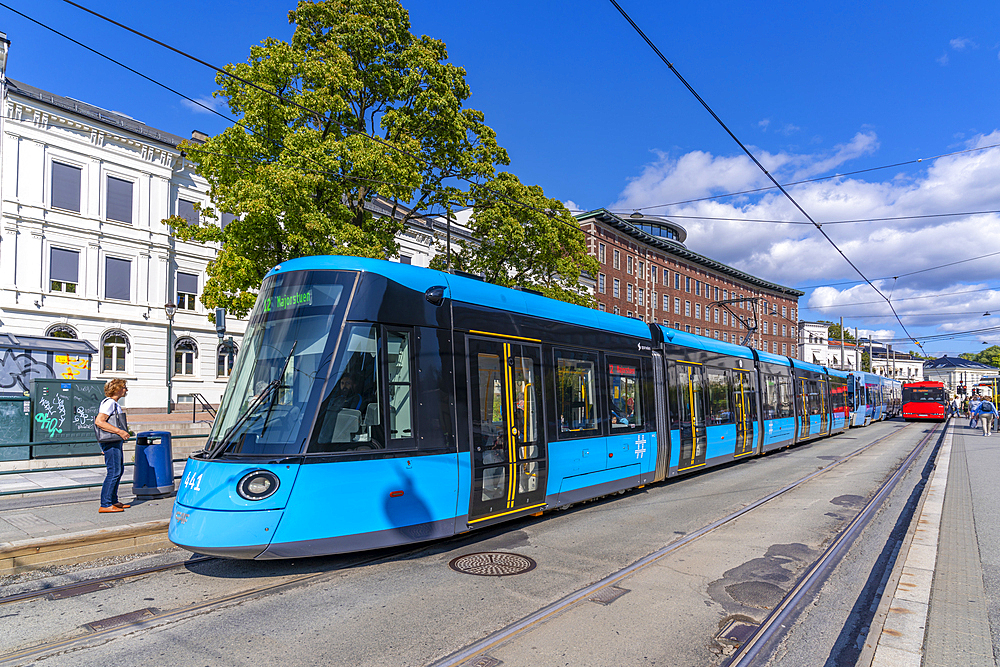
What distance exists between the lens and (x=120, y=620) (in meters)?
4.66

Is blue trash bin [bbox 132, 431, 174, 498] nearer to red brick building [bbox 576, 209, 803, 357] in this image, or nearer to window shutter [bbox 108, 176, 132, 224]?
window shutter [bbox 108, 176, 132, 224]

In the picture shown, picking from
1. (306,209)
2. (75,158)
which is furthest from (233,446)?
(75,158)

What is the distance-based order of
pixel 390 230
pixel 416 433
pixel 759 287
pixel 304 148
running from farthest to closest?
1. pixel 759 287
2. pixel 390 230
3. pixel 304 148
4. pixel 416 433

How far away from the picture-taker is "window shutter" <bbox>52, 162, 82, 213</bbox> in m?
25.9

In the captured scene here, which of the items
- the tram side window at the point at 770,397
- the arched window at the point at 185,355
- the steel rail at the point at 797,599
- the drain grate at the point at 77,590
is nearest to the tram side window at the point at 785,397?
the tram side window at the point at 770,397

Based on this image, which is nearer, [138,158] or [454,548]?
[454,548]

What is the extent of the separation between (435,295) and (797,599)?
450 centimetres

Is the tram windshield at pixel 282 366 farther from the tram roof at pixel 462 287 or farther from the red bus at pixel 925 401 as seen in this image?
the red bus at pixel 925 401

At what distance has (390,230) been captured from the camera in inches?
746

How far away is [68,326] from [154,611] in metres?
26.2

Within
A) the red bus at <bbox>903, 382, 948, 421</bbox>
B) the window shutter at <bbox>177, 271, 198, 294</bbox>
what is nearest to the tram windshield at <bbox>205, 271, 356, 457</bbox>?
the window shutter at <bbox>177, 271, 198, 294</bbox>

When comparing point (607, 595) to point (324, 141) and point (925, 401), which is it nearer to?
point (324, 141)

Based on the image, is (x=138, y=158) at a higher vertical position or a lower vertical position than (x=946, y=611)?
higher

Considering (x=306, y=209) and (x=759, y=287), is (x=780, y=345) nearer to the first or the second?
(x=759, y=287)
